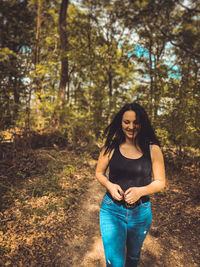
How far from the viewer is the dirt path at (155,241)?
3203mm

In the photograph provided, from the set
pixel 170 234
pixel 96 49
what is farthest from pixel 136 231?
pixel 96 49

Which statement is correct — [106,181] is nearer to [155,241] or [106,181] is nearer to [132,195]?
[132,195]

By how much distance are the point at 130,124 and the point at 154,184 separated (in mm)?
640

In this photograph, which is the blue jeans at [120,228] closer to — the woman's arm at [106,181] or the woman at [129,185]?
the woman at [129,185]

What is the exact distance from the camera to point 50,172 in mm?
6105

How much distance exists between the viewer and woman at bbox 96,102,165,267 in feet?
5.44

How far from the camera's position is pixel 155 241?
3.71 m

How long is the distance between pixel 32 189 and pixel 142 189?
4.20 m

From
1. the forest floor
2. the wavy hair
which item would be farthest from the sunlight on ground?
the wavy hair

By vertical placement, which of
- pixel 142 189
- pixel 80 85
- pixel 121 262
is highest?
pixel 80 85

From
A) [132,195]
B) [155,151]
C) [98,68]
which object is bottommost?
[132,195]

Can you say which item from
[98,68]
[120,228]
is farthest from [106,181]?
[98,68]

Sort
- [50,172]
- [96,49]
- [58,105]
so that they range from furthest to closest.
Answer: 1. [96,49]
2. [58,105]
3. [50,172]

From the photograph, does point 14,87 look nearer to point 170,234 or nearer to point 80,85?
point 170,234
